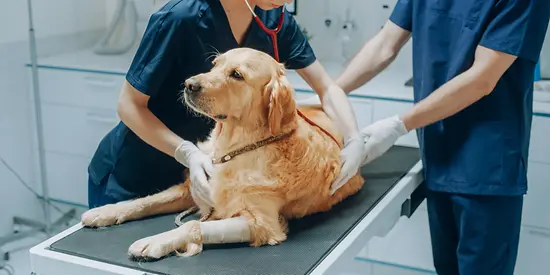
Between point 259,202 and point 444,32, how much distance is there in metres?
0.71

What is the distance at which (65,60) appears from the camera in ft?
10.4

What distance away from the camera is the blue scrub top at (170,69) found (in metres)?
1.43

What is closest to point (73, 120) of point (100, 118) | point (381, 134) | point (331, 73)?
point (100, 118)

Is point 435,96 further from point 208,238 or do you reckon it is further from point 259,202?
point 208,238

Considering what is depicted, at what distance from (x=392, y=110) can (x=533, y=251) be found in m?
0.79

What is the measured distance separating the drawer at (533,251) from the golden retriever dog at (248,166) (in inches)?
54.4

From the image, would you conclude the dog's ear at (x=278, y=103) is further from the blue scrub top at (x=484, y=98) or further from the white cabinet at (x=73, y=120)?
the white cabinet at (x=73, y=120)

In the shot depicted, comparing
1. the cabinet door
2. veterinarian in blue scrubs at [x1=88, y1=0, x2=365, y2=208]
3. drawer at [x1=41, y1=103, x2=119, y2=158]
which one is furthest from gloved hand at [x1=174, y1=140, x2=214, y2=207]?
drawer at [x1=41, y1=103, x2=119, y2=158]

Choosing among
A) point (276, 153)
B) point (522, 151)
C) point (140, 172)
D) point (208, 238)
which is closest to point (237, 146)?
point (276, 153)

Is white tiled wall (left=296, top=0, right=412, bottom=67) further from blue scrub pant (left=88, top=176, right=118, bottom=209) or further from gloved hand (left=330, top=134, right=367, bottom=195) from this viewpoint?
blue scrub pant (left=88, top=176, right=118, bottom=209)

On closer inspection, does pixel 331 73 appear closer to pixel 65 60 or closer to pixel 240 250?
pixel 65 60

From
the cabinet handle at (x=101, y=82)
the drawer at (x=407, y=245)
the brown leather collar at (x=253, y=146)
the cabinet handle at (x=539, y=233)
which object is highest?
the brown leather collar at (x=253, y=146)

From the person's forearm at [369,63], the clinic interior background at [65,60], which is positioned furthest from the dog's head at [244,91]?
the clinic interior background at [65,60]

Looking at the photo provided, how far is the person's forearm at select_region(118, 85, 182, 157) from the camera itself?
4.81ft
